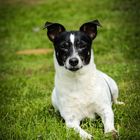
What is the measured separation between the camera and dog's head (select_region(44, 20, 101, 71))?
7.95 meters

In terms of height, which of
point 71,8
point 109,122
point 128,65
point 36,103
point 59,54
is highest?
point 59,54

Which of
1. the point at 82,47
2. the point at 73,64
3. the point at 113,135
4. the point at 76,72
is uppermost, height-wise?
the point at 82,47

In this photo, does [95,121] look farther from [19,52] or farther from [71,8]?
[71,8]

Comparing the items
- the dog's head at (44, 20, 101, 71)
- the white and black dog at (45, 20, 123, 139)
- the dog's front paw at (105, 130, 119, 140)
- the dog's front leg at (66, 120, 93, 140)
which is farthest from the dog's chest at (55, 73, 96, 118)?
the dog's front paw at (105, 130, 119, 140)

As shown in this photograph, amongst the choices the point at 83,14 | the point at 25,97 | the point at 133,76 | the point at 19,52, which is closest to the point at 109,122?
the point at 25,97

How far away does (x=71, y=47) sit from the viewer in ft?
26.5

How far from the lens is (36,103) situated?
9992 millimetres

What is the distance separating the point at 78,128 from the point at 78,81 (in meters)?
0.72

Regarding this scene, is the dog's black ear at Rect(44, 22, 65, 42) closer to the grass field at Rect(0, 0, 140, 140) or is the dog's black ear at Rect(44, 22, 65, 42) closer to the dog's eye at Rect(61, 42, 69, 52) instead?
the dog's eye at Rect(61, 42, 69, 52)

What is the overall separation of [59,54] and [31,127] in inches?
41.0

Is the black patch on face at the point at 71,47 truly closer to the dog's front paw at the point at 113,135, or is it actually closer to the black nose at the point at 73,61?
the black nose at the point at 73,61

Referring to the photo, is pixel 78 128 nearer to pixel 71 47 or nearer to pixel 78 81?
pixel 78 81

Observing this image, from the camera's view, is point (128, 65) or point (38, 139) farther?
point (128, 65)

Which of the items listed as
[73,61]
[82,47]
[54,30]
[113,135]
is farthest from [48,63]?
[113,135]
